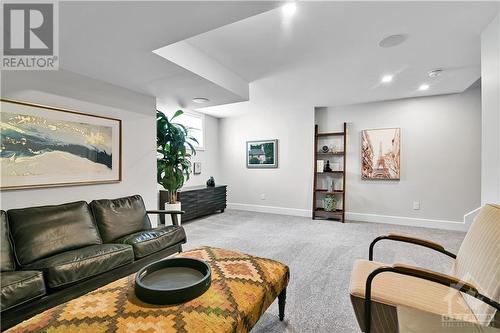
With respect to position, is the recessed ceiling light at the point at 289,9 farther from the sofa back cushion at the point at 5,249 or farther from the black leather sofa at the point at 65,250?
the sofa back cushion at the point at 5,249

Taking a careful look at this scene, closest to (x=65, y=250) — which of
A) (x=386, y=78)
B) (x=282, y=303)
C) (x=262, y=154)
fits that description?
(x=282, y=303)

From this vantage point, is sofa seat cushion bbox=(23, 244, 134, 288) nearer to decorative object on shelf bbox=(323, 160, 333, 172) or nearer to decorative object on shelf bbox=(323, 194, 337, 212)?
decorative object on shelf bbox=(323, 194, 337, 212)

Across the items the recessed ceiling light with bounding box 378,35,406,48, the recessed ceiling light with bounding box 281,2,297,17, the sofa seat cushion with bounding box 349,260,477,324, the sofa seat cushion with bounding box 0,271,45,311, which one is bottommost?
the sofa seat cushion with bounding box 0,271,45,311

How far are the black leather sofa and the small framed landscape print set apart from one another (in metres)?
3.37

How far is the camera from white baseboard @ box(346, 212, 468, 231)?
4070mm

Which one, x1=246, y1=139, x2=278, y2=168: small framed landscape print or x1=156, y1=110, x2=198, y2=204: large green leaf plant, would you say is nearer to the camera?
x1=156, y1=110, x2=198, y2=204: large green leaf plant

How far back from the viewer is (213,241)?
138 inches

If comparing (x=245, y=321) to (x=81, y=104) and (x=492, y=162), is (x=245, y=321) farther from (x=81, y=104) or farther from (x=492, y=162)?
(x=81, y=104)

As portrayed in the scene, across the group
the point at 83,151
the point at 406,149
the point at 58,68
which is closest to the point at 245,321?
the point at 83,151

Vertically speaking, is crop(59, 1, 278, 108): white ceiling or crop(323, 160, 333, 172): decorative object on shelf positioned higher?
crop(59, 1, 278, 108): white ceiling

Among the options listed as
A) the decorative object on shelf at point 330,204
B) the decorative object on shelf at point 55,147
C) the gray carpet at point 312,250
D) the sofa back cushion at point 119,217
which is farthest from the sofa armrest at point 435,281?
the decorative object on shelf at point 330,204

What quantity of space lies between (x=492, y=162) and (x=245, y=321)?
7.51 ft

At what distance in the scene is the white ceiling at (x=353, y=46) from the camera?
1.86 m

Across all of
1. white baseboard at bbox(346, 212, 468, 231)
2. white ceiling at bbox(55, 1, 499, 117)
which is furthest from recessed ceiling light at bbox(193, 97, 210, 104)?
white baseboard at bbox(346, 212, 468, 231)
